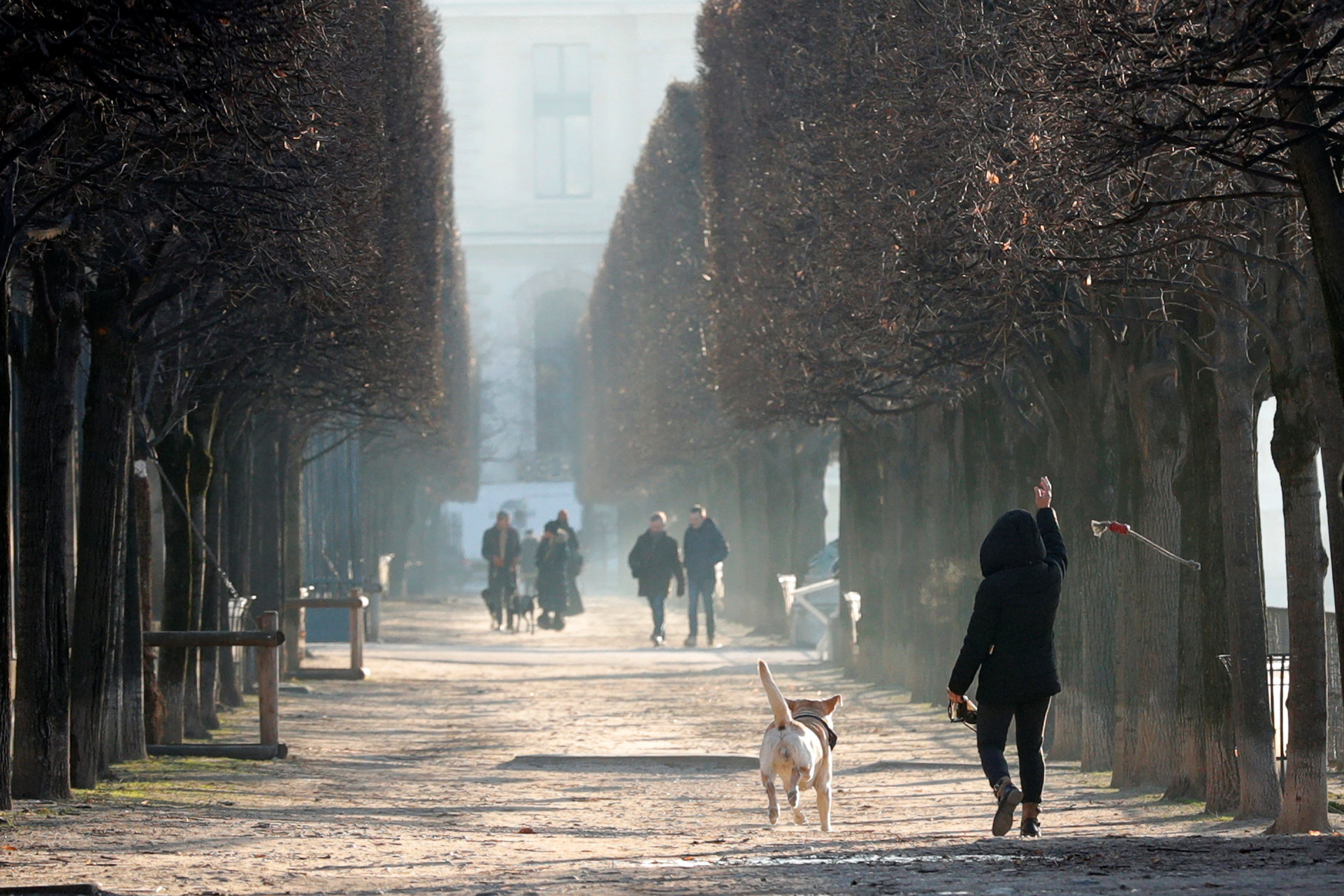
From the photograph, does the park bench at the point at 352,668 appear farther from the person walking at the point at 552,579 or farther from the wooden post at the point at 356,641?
the person walking at the point at 552,579

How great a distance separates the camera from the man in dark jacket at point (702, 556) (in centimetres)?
3400

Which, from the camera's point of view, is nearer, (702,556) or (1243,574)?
(1243,574)

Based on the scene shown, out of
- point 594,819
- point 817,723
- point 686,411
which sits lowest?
point 594,819

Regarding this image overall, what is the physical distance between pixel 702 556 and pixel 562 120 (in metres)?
76.8

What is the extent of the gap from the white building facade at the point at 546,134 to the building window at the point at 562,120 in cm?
7

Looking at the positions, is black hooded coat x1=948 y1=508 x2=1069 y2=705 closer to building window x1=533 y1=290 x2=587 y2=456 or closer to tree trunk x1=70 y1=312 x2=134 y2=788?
tree trunk x1=70 y1=312 x2=134 y2=788

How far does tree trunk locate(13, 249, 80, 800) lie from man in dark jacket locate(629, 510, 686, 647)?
21.1 m

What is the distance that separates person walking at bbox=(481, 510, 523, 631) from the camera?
130ft

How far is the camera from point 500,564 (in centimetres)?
4116

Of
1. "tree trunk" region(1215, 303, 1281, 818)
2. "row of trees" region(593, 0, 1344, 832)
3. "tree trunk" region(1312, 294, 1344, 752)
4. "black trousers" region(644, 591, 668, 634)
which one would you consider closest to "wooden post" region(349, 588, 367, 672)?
"row of trees" region(593, 0, 1344, 832)

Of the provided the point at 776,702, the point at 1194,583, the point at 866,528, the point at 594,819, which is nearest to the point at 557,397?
the point at 866,528

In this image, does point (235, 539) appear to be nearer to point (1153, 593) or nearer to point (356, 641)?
point (356, 641)

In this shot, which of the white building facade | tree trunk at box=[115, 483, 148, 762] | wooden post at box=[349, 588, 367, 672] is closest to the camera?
tree trunk at box=[115, 483, 148, 762]

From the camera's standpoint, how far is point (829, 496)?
227 ft
